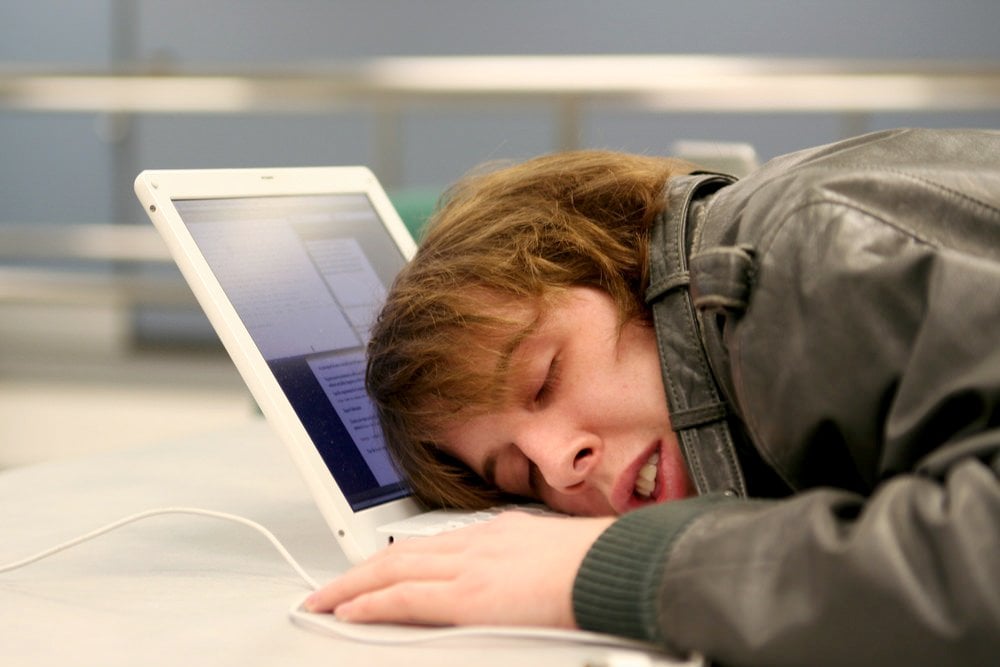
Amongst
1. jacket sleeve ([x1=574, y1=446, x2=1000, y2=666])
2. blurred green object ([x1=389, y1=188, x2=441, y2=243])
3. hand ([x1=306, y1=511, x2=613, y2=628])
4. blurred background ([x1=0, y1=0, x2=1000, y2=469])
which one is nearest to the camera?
jacket sleeve ([x1=574, y1=446, x2=1000, y2=666])

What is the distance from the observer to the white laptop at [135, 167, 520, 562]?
102 centimetres

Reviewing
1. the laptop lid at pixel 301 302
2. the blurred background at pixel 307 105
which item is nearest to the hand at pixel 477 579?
the laptop lid at pixel 301 302

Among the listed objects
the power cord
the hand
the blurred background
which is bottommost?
the blurred background

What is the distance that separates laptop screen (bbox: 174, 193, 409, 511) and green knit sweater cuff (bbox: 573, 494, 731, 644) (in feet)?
1.05

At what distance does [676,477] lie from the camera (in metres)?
1.03

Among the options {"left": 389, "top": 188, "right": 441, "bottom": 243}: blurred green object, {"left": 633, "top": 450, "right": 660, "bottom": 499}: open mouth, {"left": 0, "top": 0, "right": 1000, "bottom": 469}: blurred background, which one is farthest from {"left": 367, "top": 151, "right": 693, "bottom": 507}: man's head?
{"left": 0, "top": 0, "right": 1000, "bottom": 469}: blurred background

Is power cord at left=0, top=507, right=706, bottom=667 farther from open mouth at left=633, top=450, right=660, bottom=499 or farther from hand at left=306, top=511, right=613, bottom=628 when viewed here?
open mouth at left=633, top=450, right=660, bottom=499

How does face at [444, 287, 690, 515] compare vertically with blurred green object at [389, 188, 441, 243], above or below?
above

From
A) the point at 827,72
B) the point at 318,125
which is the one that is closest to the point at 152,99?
the point at 318,125

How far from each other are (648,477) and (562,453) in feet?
0.27

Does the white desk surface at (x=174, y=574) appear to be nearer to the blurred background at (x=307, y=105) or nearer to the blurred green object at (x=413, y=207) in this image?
the blurred green object at (x=413, y=207)

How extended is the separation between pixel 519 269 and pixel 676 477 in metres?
0.21

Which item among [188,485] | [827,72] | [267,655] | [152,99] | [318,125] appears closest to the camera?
[267,655]

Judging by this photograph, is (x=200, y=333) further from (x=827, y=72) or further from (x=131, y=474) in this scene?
(x=131, y=474)
